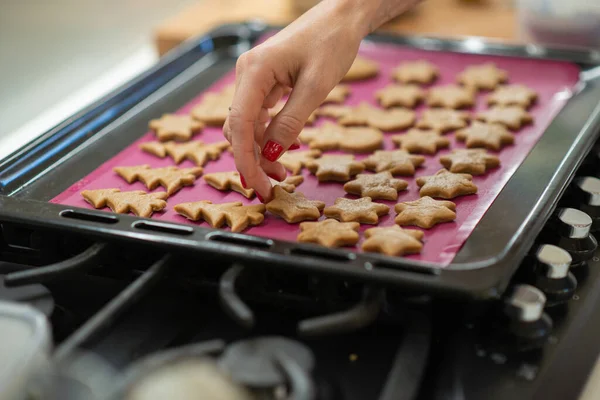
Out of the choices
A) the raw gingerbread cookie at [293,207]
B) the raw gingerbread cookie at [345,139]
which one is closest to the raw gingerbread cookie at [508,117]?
the raw gingerbread cookie at [345,139]

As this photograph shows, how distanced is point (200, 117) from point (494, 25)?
107cm

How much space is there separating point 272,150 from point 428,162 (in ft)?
1.19

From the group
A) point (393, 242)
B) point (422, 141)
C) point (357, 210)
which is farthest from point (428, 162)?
point (393, 242)

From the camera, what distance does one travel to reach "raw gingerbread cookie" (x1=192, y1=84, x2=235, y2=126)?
154cm

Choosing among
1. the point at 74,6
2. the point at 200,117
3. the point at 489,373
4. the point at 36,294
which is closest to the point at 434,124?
the point at 200,117

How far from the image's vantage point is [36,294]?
1.00 m

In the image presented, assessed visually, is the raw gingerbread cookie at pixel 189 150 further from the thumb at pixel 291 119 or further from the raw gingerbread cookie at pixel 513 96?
the raw gingerbread cookie at pixel 513 96

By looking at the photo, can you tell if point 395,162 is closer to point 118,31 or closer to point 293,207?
point 293,207

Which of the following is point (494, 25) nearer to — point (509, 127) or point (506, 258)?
point (509, 127)

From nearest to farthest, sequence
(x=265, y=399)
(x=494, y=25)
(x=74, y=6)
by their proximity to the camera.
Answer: (x=265, y=399), (x=494, y=25), (x=74, y=6)

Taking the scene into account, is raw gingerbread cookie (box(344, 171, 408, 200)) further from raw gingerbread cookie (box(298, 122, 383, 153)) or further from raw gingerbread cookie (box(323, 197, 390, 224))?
raw gingerbread cookie (box(298, 122, 383, 153))

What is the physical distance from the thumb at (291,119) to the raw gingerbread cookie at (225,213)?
9 cm

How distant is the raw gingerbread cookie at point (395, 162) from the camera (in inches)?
52.0

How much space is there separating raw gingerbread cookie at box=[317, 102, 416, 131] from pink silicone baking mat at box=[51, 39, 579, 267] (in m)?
0.02
